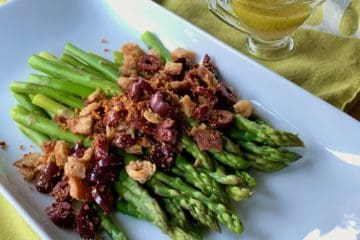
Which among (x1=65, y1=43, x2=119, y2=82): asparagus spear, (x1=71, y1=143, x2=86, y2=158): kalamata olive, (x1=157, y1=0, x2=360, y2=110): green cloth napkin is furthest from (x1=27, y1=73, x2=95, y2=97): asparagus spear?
(x1=157, y1=0, x2=360, y2=110): green cloth napkin

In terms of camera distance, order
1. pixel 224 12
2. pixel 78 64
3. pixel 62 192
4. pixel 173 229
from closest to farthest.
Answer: pixel 173 229
pixel 62 192
pixel 78 64
pixel 224 12

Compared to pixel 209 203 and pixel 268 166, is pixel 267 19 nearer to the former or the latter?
pixel 268 166

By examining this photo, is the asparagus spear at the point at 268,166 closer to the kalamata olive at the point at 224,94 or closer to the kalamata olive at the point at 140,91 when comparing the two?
the kalamata olive at the point at 224,94

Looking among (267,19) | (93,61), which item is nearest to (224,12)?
(267,19)

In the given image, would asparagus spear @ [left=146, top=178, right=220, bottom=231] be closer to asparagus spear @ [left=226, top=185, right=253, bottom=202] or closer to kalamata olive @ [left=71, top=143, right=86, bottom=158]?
asparagus spear @ [left=226, top=185, right=253, bottom=202]

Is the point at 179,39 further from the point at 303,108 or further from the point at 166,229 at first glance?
the point at 166,229

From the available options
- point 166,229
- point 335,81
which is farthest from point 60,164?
point 335,81
